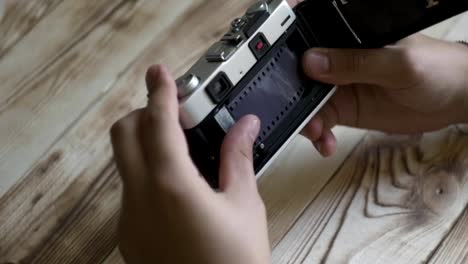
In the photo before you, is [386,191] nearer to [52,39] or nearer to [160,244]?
[160,244]

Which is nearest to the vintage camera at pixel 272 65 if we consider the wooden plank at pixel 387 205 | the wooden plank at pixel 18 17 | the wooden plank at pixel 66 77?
the wooden plank at pixel 387 205

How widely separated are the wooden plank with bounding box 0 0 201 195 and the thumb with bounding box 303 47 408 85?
26cm

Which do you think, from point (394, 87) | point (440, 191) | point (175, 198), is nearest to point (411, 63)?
point (394, 87)

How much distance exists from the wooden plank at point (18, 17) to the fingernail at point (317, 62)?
0.39 meters

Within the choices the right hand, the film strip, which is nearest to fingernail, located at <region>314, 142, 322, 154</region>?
the right hand

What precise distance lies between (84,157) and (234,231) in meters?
0.27

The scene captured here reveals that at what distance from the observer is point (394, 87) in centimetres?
56

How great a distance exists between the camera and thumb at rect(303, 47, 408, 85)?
0.52 metres

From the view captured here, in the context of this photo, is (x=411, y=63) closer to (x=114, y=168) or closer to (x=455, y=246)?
(x=455, y=246)

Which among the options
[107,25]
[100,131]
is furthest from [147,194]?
[107,25]

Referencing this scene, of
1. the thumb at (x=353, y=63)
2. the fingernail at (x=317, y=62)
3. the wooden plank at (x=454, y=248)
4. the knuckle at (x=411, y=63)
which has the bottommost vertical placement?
the wooden plank at (x=454, y=248)

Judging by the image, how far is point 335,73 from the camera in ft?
1.75

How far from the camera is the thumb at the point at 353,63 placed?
0.52 meters

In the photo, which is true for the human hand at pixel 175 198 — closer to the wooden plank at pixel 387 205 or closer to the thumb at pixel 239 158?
the thumb at pixel 239 158
